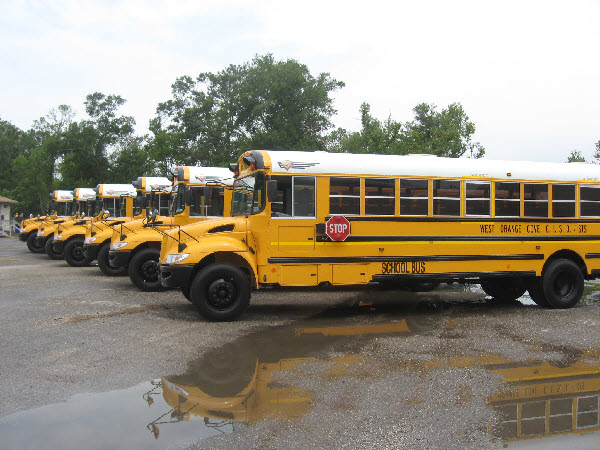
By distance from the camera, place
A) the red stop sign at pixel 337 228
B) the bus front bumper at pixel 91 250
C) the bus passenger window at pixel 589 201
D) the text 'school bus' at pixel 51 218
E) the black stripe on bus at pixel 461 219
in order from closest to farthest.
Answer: the red stop sign at pixel 337 228 < the black stripe on bus at pixel 461 219 < the bus passenger window at pixel 589 201 < the bus front bumper at pixel 91 250 < the text 'school bus' at pixel 51 218

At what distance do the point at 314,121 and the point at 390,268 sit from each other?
33.7m

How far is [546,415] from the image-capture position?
193 inches

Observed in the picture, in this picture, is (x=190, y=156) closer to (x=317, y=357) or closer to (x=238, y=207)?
(x=238, y=207)

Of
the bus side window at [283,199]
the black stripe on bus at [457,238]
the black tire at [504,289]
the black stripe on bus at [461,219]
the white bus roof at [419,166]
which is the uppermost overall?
the white bus roof at [419,166]

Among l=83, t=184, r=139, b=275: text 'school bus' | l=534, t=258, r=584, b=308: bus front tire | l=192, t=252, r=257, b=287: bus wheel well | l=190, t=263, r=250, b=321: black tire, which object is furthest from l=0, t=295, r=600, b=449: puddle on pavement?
l=83, t=184, r=139, b=275: text 'school bus'

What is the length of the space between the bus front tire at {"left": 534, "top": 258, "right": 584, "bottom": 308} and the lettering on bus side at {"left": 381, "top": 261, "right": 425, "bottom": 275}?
8.32ft

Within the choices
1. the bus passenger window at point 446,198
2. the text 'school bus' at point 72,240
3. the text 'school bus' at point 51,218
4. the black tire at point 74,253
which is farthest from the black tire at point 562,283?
the text 'school bus' at point 51,218

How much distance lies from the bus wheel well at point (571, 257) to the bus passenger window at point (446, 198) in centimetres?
218

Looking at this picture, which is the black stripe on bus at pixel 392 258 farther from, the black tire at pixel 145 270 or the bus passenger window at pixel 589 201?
the black tire at pixel 145 270

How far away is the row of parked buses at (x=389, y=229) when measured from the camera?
29.3 feet

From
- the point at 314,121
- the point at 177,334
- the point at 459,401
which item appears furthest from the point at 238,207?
the point at 314,121

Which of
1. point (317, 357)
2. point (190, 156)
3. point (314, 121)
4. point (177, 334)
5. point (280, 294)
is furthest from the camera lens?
point (190, 156)

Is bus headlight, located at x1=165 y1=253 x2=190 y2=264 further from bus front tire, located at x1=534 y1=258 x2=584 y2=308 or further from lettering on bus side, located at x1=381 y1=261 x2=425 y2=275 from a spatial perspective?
bus front tire, located at x1=534 y1=258 x2=584 y2=308

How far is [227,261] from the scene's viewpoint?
9.11 m
